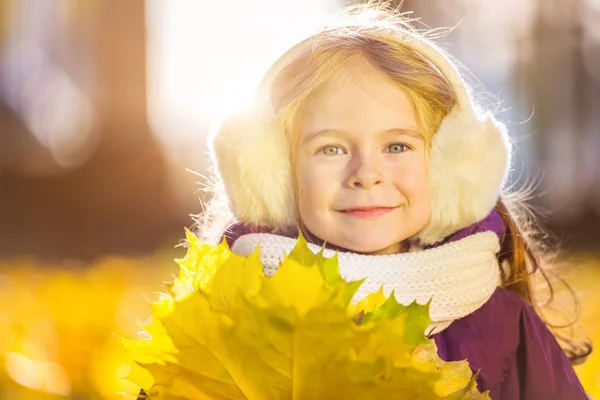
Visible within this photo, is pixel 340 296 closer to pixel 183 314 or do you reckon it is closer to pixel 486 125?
pixel 183 314

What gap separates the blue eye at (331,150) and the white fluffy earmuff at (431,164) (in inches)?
5.1

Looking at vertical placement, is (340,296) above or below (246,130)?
below

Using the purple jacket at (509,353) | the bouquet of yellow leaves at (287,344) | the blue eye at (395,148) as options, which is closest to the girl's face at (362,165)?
the blue eye at (395,148)

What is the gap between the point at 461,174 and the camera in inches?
90.1

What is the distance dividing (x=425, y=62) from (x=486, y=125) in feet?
0.65

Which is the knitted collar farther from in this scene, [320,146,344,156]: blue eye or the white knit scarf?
[320,146,344,156]: blue eye

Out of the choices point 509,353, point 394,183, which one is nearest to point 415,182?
point 394,183

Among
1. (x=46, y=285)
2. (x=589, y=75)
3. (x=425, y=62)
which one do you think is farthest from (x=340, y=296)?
(x=589, y=75)

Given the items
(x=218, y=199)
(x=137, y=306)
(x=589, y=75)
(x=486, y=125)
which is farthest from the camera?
(x=589, y=75)

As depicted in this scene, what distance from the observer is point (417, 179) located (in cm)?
222

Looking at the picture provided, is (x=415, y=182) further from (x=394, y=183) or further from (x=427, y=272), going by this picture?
(x=427, y=272)

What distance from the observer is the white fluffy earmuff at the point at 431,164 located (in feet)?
7.49

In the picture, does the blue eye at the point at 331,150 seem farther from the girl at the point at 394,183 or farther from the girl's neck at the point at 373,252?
the girl's neck at the point at 373,252

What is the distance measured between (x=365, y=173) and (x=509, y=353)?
523 millimetres
